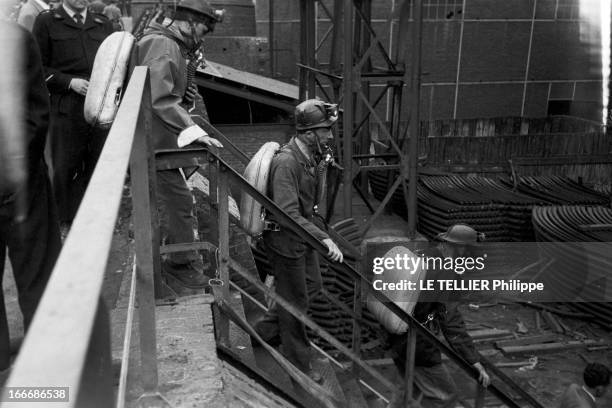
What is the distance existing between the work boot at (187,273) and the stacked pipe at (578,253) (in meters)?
7.12

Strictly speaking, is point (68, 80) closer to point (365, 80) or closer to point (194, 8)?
point (194, 8)

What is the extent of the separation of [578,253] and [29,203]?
8829mm

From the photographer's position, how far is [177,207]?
391cm

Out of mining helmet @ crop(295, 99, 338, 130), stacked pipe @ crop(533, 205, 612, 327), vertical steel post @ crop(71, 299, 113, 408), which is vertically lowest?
stacked pipe @ crop(533, 205, 612, 327)

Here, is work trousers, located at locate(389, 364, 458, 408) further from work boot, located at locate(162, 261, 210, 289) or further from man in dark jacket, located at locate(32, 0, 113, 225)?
man in dark jacket, located at locate(32, 0, 113, 225)

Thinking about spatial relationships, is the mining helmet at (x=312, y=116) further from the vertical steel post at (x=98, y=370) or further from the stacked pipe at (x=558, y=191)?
the stacked pipe at (x=558, y=191)

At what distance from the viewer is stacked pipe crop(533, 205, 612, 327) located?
9.27 metres

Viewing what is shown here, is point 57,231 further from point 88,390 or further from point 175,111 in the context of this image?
point 88,390

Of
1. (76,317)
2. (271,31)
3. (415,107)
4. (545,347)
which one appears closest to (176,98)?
(76,317)

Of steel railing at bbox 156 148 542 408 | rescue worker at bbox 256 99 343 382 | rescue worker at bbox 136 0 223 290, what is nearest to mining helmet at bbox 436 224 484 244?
steel railing at bbox 156 148 542 408

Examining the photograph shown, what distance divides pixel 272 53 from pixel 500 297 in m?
8.97

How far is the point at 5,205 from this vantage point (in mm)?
2719

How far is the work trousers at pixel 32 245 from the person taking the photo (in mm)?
2832

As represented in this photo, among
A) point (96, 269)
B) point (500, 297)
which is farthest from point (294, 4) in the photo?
point (96, 269)
